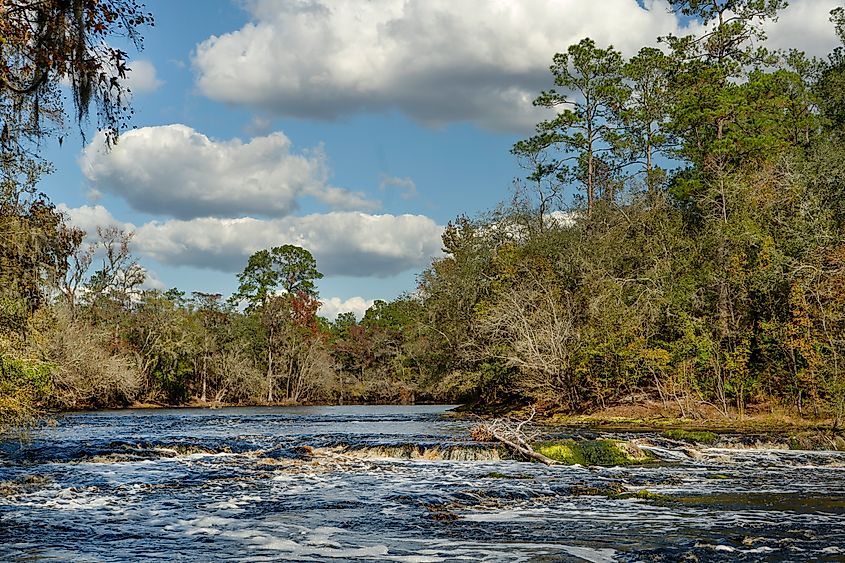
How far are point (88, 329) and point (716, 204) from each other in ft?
132

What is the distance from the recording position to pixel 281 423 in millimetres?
38438

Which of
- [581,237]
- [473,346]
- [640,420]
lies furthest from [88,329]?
[640,420]

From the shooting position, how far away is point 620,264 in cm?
3853

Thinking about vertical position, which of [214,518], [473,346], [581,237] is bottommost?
[214,518]

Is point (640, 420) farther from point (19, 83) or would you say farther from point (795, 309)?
point (19, 83)

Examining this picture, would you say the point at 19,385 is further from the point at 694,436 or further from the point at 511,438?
the point at 694,436

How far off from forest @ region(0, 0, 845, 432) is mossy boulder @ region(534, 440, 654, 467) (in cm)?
986

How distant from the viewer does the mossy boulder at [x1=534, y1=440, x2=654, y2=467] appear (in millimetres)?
20094

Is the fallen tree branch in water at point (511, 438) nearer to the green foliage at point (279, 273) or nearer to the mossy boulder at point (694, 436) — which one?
the mossy boulder at point (694, 436)

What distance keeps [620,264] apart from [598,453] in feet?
64.3

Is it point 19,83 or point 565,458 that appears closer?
point 19,83

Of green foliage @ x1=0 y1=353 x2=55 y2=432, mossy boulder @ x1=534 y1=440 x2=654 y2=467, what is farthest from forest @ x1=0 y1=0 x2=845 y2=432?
mossy boulder @ x1=534 y1=440 x2=654 y2=467

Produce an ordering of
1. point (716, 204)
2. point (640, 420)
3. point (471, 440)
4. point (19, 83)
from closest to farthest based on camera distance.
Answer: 1. point (19, 83)
2. point (471, 440)
3. point (640, 420)
4. point (716, 204)

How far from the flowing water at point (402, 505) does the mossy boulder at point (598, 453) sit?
782mm
